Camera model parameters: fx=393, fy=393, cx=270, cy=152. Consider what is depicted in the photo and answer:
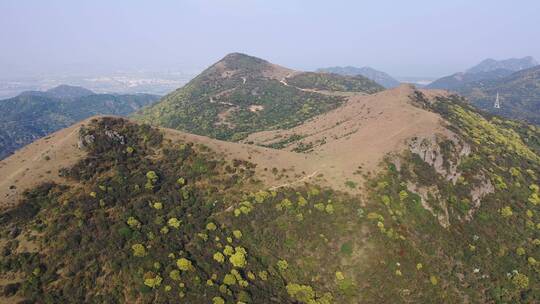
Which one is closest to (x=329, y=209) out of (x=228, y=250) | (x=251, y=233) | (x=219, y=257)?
(x=251, y=233)

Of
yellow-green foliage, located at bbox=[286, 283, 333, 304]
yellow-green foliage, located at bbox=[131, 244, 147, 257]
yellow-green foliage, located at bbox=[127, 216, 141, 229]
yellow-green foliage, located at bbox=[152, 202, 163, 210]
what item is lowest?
yellow-green foliage, located at bbox=[286, 283, 333, 304]

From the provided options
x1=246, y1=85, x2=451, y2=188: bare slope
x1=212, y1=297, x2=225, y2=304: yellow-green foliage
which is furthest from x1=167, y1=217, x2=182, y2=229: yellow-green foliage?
x1=246, y1=85, x2=451, y2=188: bare slope

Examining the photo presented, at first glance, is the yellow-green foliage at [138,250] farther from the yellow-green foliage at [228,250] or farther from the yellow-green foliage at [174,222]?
the yellow-green foliage at [228,250]

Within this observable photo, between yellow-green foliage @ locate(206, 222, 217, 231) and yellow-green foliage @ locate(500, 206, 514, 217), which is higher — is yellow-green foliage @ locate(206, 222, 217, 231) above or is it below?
above

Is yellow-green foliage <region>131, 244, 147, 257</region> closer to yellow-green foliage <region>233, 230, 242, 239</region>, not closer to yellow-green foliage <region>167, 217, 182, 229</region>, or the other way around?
yellow-green foliage <region>167, 217, 182, 229</region>

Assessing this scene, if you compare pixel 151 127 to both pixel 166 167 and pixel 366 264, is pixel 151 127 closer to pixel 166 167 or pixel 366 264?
pixel 166 167

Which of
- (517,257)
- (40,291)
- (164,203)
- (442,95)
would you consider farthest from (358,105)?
(40,291)

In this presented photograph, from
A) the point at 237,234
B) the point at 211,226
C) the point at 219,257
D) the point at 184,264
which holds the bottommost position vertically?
the point at 219,257

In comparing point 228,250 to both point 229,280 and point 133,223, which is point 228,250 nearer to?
point 229,280

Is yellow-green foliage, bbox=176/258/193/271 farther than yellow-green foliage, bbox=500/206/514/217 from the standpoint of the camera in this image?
No
